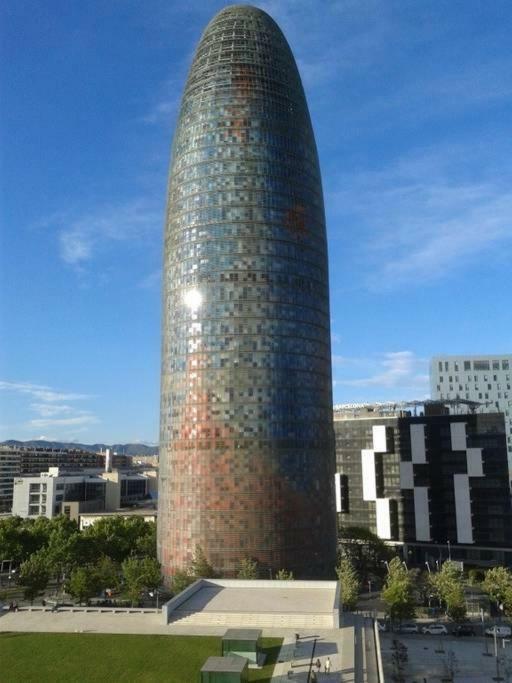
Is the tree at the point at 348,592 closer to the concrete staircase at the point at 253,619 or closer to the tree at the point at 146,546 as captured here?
the concrete staircase at the point at 253,619

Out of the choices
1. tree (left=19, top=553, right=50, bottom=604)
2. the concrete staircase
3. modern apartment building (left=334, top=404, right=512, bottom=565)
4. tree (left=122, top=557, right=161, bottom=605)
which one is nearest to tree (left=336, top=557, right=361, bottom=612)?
the concrete staircase

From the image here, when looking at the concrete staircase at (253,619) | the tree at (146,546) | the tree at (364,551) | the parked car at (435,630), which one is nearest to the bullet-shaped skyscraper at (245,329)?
the tree at (146,546)

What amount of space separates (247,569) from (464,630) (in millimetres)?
32743

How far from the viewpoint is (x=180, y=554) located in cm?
10350

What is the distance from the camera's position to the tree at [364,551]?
393 feet

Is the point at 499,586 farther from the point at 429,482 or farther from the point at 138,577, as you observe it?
the point at 138,577

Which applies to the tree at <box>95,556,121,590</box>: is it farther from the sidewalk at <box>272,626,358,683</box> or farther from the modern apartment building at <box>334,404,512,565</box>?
the modern apartment building at <box>334,404,512,565</box>

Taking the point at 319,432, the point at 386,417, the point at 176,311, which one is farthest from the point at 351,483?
the point at 176,311

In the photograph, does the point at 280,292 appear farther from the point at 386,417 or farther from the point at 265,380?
the point at 386,417

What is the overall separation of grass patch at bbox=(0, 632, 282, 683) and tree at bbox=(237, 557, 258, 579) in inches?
1530

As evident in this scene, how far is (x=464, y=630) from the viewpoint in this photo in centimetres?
8106

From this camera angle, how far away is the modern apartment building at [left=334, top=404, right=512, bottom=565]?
12912 cm

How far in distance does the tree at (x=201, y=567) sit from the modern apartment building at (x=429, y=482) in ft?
181

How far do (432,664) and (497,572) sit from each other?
27.0 metres
